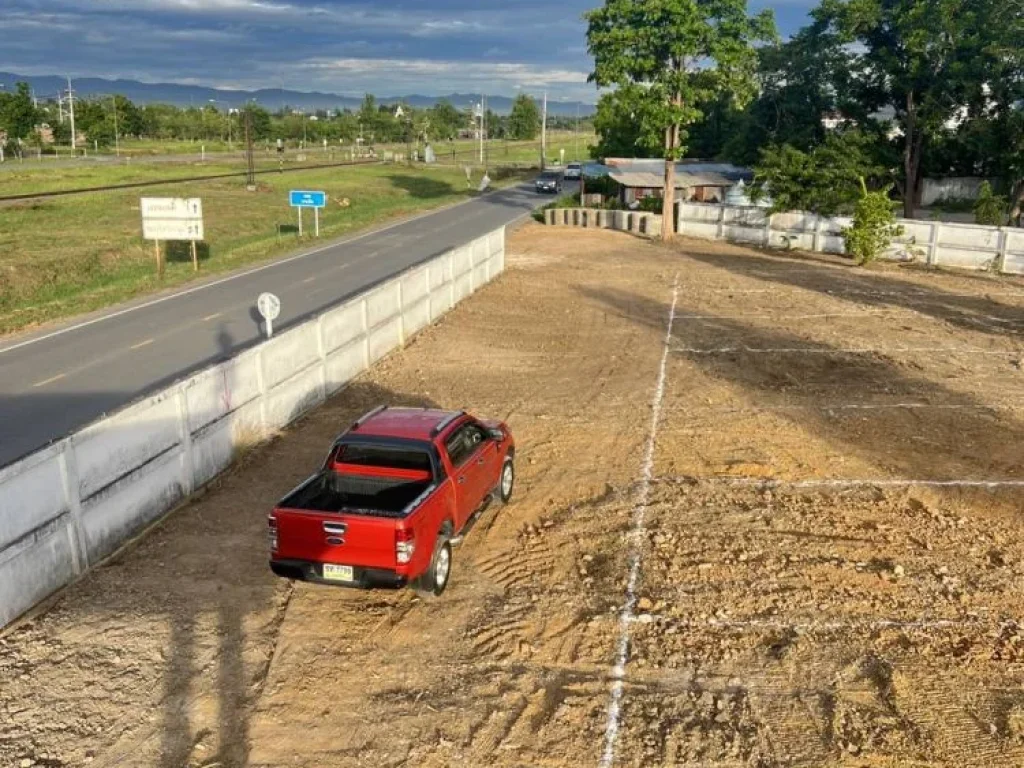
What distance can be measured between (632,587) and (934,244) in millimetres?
28479

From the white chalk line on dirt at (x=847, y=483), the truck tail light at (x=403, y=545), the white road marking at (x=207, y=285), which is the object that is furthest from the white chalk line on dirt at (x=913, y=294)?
the truck tail light at (x=403, y=545)

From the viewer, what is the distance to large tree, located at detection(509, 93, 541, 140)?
6747 inches

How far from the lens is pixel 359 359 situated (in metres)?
18.4

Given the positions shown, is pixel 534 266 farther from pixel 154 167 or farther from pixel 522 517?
pixel 154 167

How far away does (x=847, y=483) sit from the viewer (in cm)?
1198

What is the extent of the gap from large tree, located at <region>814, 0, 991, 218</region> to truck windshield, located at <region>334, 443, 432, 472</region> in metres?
38.1

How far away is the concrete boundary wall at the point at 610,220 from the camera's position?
44.7 meters

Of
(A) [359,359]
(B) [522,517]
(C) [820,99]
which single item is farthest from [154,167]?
(B) [522,517]

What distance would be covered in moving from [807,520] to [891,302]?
1682cm

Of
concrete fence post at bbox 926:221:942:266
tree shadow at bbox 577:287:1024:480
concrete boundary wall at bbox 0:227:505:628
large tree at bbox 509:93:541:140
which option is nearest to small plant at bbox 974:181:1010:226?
concrete fence post at bbox 926:221:942:266

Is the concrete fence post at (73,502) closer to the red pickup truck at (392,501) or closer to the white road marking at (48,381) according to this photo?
the red pickup truck at (392,501)

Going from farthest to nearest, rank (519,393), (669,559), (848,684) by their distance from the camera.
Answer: (519,393) < (669,559) < (848,684)

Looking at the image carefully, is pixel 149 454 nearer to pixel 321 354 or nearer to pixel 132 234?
pixel 321 354

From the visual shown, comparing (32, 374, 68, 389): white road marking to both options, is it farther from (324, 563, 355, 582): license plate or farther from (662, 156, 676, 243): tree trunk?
(662, 156, 676, 243): tree trunk
